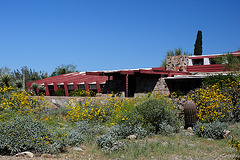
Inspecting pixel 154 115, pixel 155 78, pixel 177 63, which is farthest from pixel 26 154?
pixel 177 63

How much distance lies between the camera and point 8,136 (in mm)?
5902

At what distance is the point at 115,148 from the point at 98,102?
5159 mm

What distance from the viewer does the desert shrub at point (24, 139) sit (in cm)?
589

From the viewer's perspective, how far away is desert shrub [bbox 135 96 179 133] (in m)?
8.43

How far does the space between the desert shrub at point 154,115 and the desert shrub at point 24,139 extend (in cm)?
322

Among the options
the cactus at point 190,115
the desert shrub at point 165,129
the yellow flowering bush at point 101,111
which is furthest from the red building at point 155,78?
the desert shrub at point 165,129

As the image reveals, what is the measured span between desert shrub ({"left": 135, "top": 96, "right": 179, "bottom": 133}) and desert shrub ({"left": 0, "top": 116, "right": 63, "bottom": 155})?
3221mm

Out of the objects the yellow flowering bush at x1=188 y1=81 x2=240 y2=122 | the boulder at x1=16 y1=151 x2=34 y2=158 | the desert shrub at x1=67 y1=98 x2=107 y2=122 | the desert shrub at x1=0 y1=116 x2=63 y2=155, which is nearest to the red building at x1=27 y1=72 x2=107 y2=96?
the desert shrub at x1=67 y1=98 x2=107 y2=122

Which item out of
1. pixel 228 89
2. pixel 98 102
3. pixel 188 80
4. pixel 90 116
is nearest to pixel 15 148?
pixel 90 116

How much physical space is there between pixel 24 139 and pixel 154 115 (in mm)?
4330

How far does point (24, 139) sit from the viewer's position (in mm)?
5918

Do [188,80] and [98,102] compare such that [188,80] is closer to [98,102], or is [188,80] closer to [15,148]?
[98,102]

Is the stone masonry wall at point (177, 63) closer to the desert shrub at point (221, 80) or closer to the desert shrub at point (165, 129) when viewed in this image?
the desert shrub at point (221, 80)

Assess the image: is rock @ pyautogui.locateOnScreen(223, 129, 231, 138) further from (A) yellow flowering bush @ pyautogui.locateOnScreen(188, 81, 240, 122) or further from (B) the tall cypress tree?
(B) the tall cypress tree
